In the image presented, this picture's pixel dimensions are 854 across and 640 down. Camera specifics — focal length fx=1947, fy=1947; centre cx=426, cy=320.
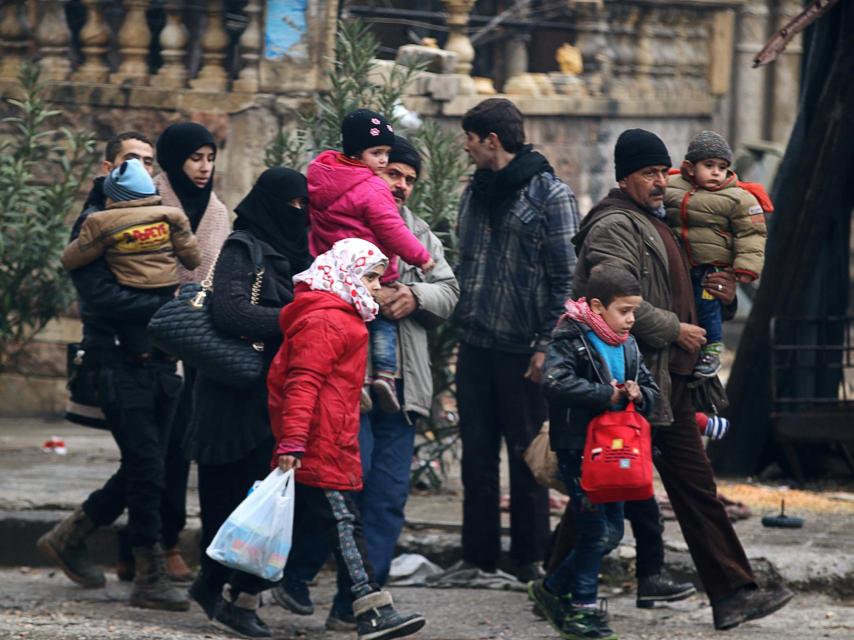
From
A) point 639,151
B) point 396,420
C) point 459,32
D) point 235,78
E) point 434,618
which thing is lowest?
point 434,618

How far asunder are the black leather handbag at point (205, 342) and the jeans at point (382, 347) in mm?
499

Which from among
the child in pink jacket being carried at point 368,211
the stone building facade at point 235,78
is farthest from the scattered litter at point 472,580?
the stone building facade at point 235,78

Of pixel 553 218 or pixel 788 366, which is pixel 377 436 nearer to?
pixel 553 218

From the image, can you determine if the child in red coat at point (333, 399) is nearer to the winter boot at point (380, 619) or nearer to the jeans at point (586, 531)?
the winter boot at point (380, 619)

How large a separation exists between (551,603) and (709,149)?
1728 millimetres

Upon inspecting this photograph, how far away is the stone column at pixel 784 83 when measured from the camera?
57.4ft

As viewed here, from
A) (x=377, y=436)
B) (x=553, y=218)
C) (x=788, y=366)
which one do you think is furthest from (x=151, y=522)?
(x=788, y=366)

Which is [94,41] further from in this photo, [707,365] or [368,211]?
[707,365]

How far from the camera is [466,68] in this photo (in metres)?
11.7

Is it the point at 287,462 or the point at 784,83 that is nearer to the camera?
the point at 287,462

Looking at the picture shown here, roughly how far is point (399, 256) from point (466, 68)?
4.56 metres

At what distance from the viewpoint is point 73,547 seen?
7801 mm

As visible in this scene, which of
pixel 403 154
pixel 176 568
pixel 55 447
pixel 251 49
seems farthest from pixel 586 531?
pixel 251 49

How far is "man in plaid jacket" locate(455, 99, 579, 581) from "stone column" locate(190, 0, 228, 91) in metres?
2.48
